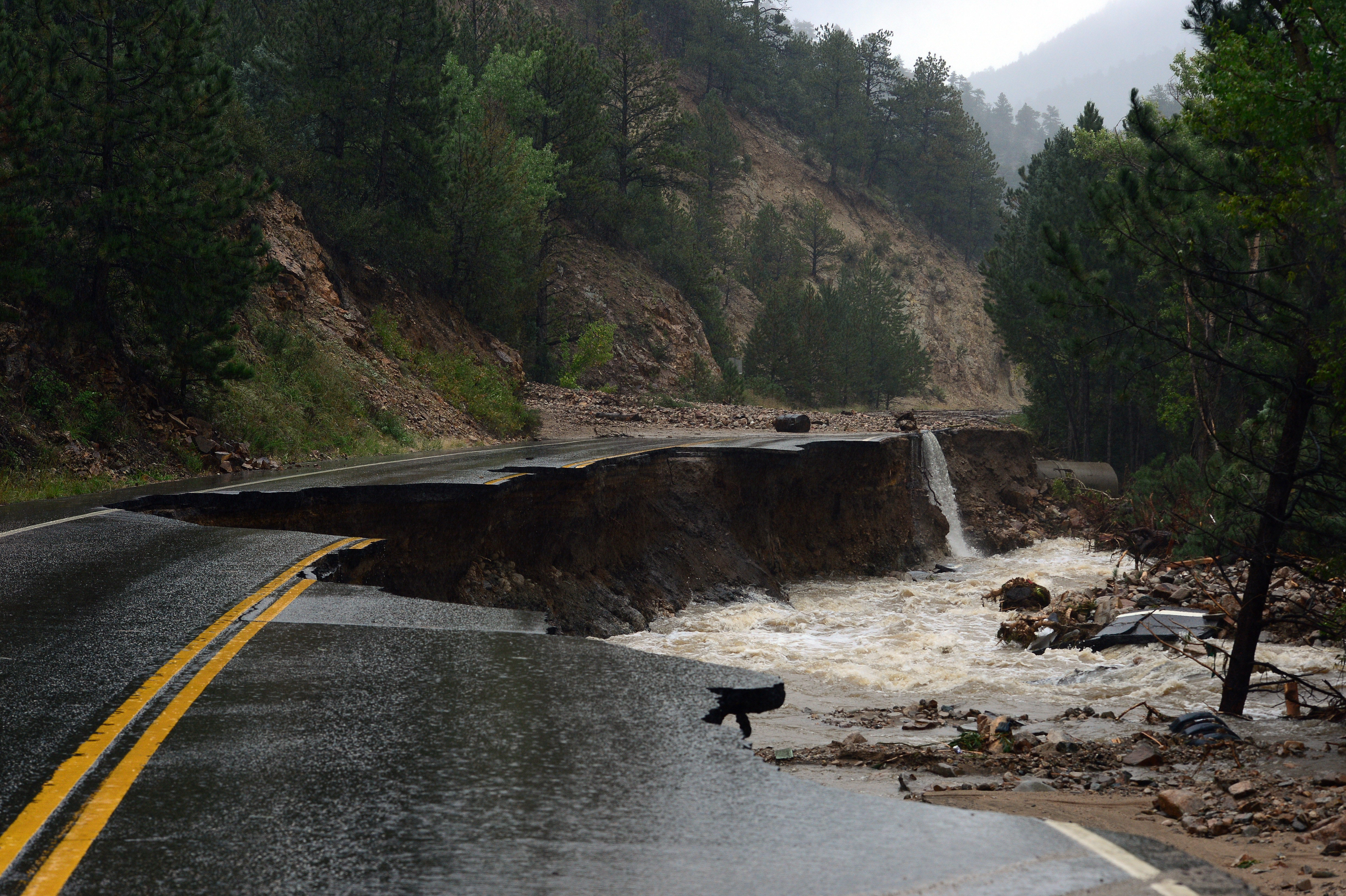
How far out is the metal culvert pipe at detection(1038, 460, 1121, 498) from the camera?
104ft

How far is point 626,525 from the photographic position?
15.9m

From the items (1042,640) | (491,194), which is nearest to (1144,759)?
(1042,640)

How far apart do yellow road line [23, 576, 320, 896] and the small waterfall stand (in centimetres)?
2232

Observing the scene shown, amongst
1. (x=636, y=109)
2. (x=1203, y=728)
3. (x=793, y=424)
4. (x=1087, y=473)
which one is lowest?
(x=1087, y=473)

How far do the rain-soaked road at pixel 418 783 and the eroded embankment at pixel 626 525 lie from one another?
2.52 meters

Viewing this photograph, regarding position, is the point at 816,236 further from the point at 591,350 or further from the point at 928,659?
the point at 928,659

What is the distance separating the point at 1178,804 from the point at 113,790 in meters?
4.97

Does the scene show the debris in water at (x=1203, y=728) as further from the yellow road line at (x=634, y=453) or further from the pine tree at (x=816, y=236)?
the pine tree at (x=816, y=236)

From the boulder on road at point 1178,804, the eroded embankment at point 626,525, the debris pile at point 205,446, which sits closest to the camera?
the boulder on road at point 1178,804

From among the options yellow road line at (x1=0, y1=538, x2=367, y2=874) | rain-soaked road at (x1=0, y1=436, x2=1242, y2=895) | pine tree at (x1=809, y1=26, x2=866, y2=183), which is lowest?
rain-soaked road at (x1=0, y1=436, x2=1242, y2=895)

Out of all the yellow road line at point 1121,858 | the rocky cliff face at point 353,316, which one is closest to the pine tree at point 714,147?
the rocky cliff face at point 353,316

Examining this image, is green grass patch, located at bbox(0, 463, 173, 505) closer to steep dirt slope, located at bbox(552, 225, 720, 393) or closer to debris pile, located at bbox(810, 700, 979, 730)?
debris pile, located at bbox(810, 700, 979, 730)

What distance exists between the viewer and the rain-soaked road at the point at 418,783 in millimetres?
3193

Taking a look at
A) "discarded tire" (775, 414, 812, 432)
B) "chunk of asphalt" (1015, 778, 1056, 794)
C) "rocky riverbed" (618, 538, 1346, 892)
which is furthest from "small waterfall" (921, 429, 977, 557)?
"chunk of asphalt" (1015, 778, 1056, 794)
